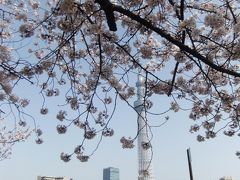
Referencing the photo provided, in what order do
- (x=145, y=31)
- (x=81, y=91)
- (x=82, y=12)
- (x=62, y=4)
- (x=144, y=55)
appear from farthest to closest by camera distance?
(x=81, y=91) → (x=144, y=55) → (x=145, y=31) → (x=82, y=12) → (x=62, y=4)

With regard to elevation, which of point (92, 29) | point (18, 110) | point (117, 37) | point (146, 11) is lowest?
point (18, 110)

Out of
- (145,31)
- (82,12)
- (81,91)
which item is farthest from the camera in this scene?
(81,91)

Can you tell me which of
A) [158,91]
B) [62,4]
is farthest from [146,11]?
[62,4]

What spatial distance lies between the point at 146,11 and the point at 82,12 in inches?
74.6

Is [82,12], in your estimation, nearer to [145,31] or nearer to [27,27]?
[145,31]

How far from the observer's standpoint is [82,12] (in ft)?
19.4

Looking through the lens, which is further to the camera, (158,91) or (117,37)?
(158,91)

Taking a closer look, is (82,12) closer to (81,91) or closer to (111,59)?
(111,59)

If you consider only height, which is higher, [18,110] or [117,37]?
[117,37]

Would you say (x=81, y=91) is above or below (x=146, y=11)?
below

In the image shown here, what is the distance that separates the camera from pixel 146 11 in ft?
24.6

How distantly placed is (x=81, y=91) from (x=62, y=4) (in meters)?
3.41

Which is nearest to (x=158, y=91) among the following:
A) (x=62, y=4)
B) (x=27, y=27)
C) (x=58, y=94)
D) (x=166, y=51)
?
(x=166, y=51)

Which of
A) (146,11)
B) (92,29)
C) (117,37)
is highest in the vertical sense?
(146,11)
